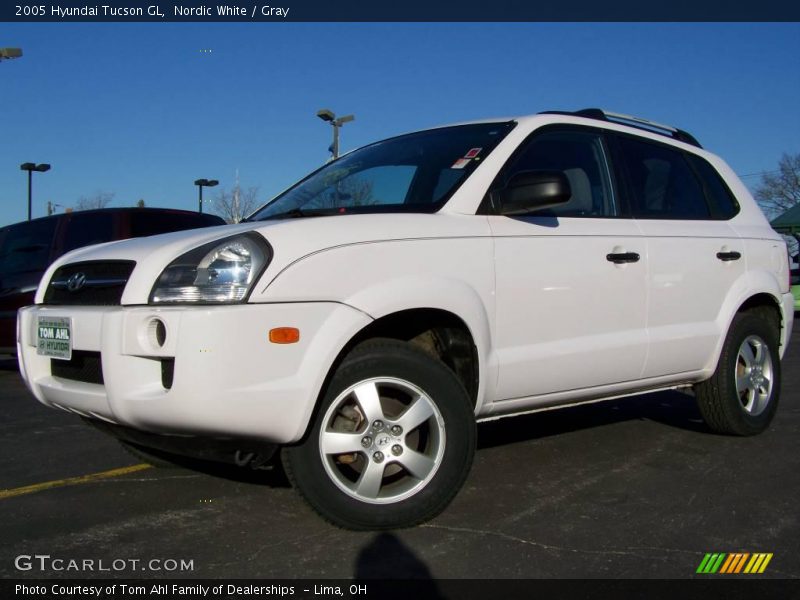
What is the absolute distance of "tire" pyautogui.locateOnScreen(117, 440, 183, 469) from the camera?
427 centimetres

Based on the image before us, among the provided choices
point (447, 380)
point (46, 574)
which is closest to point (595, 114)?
point (447, 380)

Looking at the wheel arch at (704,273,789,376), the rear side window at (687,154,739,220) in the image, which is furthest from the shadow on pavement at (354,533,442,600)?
the rear side window at (687,154,739,220)

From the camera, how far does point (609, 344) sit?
420 centimetres

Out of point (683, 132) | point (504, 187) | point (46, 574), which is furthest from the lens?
point (683, 132)

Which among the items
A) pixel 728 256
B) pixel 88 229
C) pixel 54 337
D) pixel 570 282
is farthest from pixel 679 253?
pixel 88 229

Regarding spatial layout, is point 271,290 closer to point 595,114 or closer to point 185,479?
point 185,479

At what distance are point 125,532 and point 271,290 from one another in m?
1.21

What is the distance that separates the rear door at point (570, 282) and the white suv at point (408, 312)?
1 cm

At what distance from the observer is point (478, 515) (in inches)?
141

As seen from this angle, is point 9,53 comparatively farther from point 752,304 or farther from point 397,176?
point 752,304

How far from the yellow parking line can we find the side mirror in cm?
239

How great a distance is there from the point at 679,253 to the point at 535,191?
1332 millimetres

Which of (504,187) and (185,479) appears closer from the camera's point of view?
(504,187)

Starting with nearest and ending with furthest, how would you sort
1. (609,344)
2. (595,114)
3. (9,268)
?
(609,344), (595,114), (9,268)
